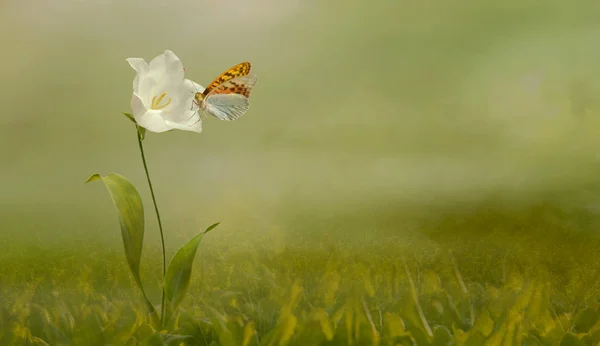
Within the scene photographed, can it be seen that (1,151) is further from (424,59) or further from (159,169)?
(424,59)

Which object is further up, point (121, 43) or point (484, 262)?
point (121, 43)

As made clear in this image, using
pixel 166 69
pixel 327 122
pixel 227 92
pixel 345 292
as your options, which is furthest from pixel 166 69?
pixel 345 292

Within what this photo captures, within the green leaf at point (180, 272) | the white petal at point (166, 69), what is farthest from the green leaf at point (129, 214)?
the white petal at point (166, 69)

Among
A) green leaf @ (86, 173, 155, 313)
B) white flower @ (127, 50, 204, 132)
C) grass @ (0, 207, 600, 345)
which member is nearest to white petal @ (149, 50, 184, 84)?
white flower @ (127, 50, 204, 132)

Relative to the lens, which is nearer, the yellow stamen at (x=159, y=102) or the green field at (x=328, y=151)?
the yellow stamen at (x=159, y=102)

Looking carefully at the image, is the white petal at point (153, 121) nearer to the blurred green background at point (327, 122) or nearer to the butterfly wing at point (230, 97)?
the butterfly wing at point (230, 97)

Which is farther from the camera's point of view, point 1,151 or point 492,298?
point 1,151

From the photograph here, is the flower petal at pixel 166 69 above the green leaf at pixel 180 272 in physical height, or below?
above

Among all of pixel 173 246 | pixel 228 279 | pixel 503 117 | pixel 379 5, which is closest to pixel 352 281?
pixel 228 279
